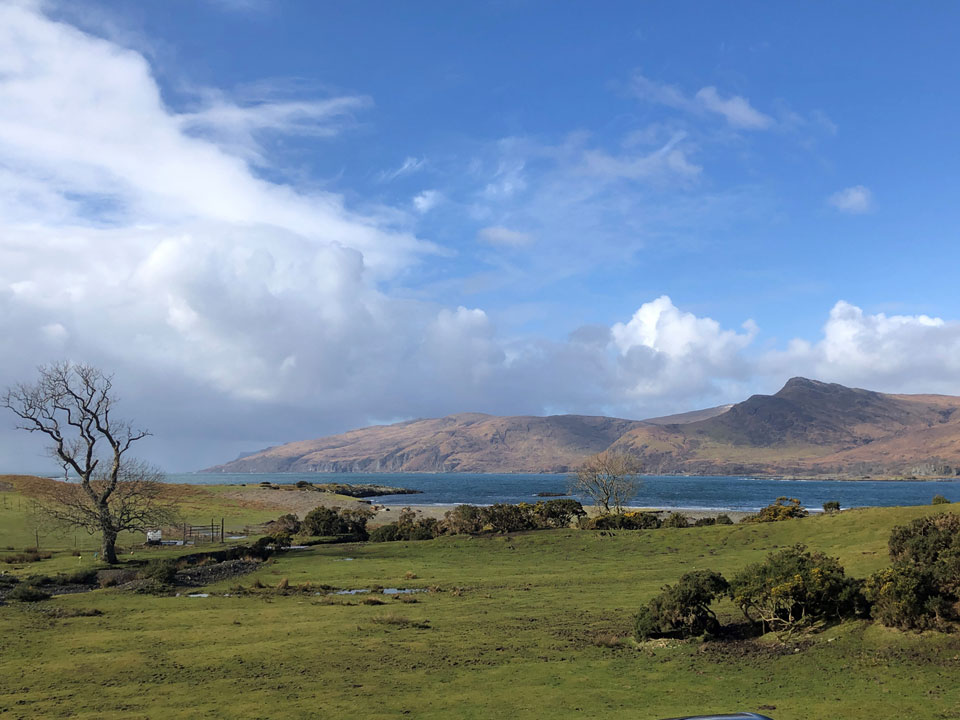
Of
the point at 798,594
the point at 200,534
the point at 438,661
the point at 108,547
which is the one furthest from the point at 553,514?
the point at 438,661

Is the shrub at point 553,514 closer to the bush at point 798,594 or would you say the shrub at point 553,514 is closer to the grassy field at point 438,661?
the grassy field at point 438,661

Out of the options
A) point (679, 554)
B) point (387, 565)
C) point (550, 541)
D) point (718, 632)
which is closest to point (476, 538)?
point (550, 541)

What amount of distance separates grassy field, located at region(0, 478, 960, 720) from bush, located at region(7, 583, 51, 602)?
3.49ft

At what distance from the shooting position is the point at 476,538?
147 feet

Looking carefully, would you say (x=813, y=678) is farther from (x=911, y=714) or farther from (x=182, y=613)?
(x=182, y=613)

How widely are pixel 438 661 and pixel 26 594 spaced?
19014 millimetres

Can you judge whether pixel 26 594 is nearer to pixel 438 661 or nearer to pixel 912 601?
pixel 438 661

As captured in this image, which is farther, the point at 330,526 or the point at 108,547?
the point at 330,526

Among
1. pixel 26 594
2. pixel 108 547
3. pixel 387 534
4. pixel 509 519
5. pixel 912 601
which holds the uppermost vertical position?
pixel 912 601

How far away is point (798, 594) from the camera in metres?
17.2

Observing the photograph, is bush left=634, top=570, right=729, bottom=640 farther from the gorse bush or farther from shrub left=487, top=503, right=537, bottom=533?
shrub left=487, top=503, right=537, bottom=533

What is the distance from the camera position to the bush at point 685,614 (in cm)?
1797

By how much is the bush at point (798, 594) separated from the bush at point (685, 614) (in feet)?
2.70

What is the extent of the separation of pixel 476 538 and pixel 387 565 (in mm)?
9700
